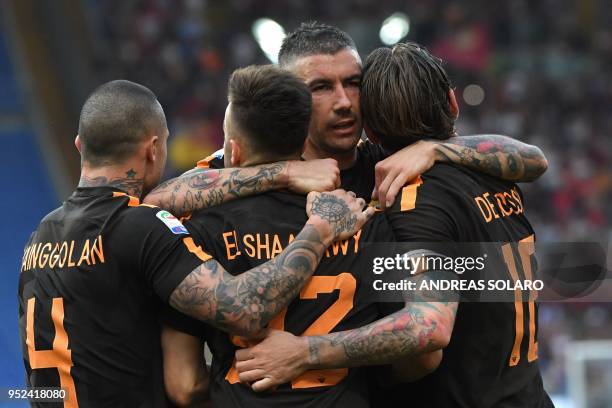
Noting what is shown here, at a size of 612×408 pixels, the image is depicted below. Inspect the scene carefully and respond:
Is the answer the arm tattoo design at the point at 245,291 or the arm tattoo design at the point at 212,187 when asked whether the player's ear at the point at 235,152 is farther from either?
the arm tattoo design at the point at 245,291

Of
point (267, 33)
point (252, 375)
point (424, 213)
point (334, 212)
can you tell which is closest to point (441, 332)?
point (424, 213)

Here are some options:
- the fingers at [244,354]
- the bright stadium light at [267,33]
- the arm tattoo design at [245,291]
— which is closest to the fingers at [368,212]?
the arm tattoo design at [245,291]

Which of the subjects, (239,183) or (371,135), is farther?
(371,135)

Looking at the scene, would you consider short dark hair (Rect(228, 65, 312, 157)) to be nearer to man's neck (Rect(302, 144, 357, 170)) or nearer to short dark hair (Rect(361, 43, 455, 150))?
short dark hair (Rect(361, 43, 455, 150))

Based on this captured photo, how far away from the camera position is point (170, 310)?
3.38 meters

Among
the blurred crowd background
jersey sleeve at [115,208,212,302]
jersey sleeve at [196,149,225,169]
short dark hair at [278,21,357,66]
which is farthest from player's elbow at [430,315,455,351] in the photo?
the blurred crowd background

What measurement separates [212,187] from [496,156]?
1.18 m

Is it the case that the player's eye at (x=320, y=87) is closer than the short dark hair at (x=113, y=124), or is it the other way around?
the short dark hair at (x=113, y=124)

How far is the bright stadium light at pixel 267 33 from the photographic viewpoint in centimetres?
1709

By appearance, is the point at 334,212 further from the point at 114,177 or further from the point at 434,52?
the point at 434,52

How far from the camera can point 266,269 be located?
10.4 feet

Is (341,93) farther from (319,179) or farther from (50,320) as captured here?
(50,320)

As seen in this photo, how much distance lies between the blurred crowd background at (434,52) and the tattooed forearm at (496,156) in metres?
10.9

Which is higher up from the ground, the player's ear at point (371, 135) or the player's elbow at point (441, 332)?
the player's ear at point (371, 135)
